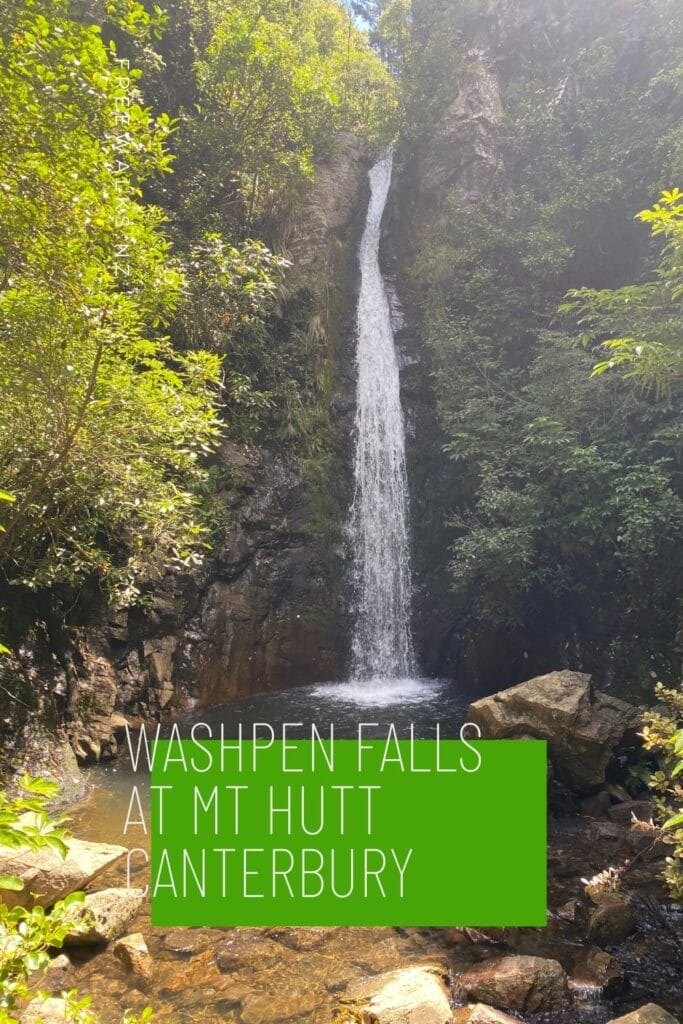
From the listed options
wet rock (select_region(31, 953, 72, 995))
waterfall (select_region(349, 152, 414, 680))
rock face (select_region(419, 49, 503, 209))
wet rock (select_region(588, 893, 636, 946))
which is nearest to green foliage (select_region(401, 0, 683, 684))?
rock face (select_region(419, 49, 503, 209))

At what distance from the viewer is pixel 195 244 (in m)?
13.5

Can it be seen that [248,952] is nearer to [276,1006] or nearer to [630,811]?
[276,1006]

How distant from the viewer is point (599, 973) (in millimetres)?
4730

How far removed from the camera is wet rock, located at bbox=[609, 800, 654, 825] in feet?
23.2

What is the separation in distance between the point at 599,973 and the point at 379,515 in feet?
35.9

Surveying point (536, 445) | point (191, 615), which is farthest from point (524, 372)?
point (191, 615)

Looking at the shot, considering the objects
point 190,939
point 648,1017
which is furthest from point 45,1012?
point 648,1017

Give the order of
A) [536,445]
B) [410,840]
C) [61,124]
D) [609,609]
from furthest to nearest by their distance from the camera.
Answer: [536,445] < [609,609] < [410,840] < [61,124]

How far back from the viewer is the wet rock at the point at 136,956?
15.7 ft

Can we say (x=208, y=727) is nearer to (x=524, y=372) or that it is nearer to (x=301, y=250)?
(x=524, y=372)

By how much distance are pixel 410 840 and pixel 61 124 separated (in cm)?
795

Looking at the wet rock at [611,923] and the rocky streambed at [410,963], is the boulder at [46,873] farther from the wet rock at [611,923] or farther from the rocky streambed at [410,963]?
the wet rock at [611,923]

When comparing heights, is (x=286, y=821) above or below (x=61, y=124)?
Answer: below

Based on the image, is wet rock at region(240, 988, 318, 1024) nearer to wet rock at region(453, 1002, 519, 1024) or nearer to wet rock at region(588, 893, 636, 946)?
wet rock at region(453, 1002, 519, 1024)
